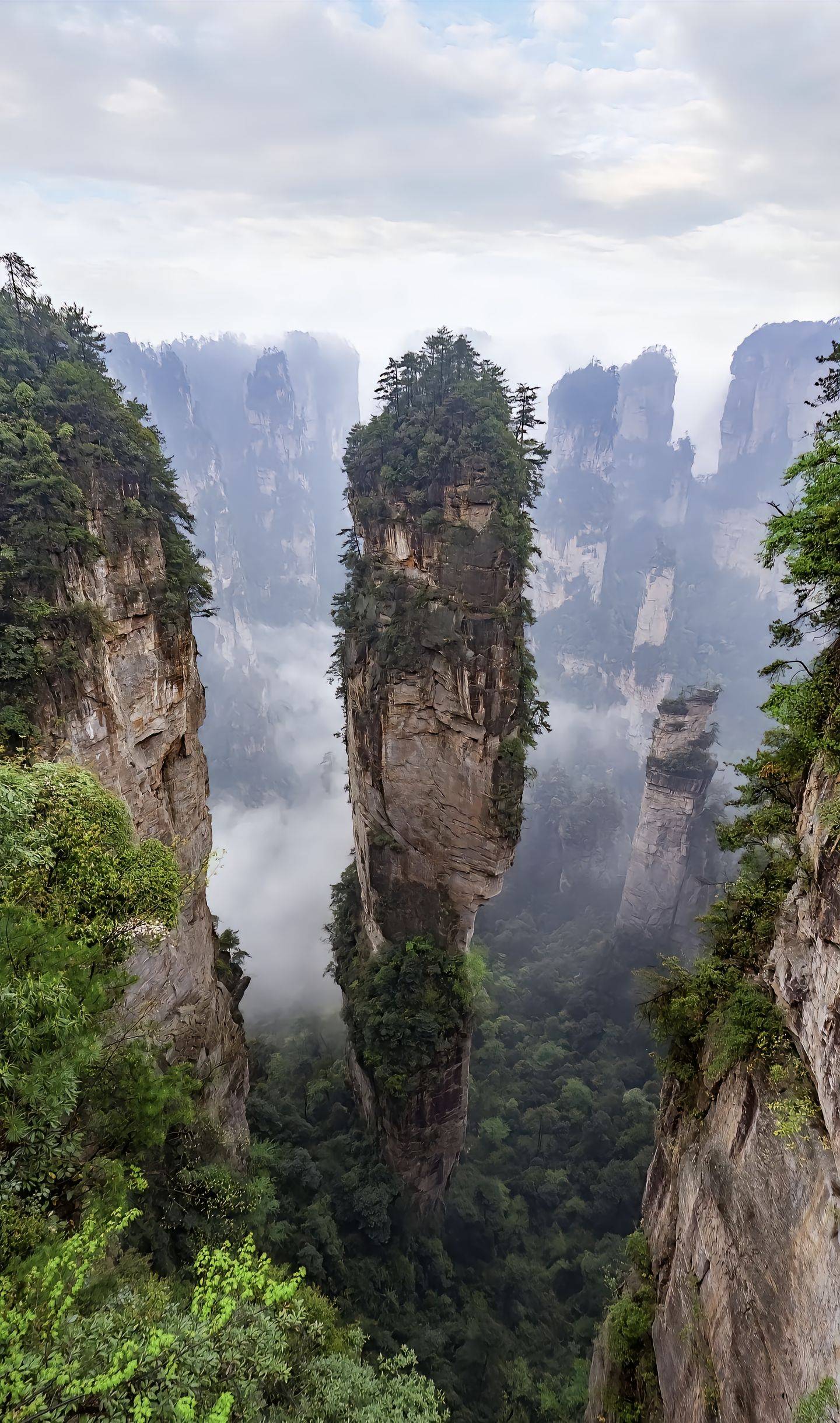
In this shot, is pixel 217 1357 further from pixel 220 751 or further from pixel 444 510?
pixel 220 751

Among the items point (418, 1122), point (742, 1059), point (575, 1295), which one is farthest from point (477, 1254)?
point (742, 1059)

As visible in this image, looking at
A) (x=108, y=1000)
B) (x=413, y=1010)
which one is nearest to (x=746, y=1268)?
(x=108, y=1000)

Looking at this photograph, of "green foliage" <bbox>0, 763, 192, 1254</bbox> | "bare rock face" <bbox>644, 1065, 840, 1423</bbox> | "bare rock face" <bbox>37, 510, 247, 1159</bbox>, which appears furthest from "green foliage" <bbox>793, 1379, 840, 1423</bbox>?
"bare rock face" <bbox>37, 510, 247, 1159</bbox>

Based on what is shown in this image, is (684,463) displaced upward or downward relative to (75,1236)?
upward

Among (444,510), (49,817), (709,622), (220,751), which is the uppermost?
(709,622)

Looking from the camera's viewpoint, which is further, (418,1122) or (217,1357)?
(418,1122)

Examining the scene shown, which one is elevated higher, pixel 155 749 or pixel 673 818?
pixel 673 818

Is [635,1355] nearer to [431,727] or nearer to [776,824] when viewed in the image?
[776,824]
